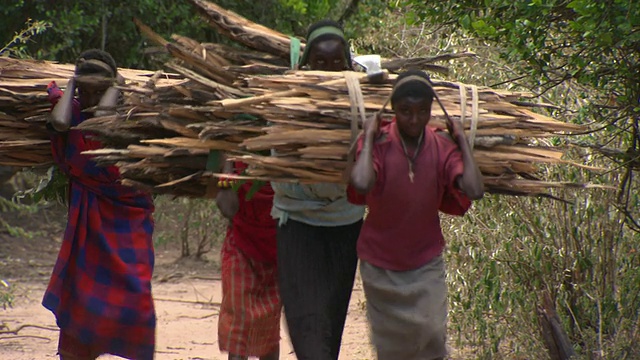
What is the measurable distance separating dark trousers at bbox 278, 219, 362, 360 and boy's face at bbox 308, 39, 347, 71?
0.67m

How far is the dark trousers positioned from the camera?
4.35 metres

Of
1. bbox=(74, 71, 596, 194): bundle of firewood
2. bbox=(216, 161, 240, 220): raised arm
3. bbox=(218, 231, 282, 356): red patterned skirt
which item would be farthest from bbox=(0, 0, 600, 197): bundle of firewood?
bbox=(218, 231, 282, 356): red patterned skirt

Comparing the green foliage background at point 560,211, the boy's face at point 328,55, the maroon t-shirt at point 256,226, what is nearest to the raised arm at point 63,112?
the maroon t-shirt at point 256,226

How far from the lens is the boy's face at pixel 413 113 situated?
3.67 metres

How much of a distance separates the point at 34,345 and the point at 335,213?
334 cm

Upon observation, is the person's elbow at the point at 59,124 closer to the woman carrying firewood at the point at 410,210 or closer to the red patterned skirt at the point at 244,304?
the red patterned skirt at the point at 244,304

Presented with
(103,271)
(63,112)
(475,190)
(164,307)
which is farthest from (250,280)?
(164,307)

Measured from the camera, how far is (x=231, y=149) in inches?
161

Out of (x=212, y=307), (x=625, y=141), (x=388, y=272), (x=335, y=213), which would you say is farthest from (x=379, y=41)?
(x=388, y=272)

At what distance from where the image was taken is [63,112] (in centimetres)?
500

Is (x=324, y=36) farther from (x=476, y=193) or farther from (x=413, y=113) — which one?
(x=476, y=193)

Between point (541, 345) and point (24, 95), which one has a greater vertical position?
point (24, 95)

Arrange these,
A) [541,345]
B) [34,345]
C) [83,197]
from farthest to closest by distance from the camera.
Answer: [34,345]
[541,345]
[83,197]

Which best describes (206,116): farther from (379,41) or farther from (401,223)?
(379,41)
